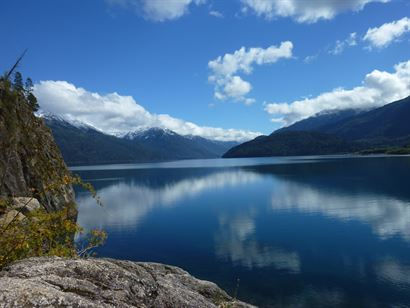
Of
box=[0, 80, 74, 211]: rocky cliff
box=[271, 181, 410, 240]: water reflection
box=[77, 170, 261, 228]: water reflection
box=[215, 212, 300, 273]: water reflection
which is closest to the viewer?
box=[0, 80, 74, 211]: rocky cliff

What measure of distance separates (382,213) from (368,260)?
35.3 metres

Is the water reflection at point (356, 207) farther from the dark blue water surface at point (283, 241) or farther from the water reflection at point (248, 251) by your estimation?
the water reflection at point (248, 251)

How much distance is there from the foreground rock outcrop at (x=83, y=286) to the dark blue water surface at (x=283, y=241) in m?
31.3

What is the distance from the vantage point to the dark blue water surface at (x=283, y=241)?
4100 centimetres

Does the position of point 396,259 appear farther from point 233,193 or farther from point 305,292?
point 233,193

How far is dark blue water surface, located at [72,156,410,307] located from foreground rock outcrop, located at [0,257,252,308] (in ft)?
103

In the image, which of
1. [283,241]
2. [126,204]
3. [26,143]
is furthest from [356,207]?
[26,143]

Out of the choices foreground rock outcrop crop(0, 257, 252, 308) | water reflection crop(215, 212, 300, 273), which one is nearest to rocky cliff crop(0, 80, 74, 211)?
foreground rock outcrop crop(0, 257, 252, 308)

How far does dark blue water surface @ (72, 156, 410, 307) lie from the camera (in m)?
41.0

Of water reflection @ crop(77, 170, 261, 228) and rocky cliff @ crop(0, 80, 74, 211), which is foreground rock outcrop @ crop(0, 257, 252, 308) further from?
water reflection @ crop(77, 170, 261, 228)

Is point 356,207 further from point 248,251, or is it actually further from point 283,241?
point 248,251

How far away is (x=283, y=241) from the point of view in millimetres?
61469

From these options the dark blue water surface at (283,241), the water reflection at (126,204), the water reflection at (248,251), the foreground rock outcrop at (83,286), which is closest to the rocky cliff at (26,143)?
the foreground rock outcrop at (83,286)

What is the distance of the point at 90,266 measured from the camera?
28.8ft
